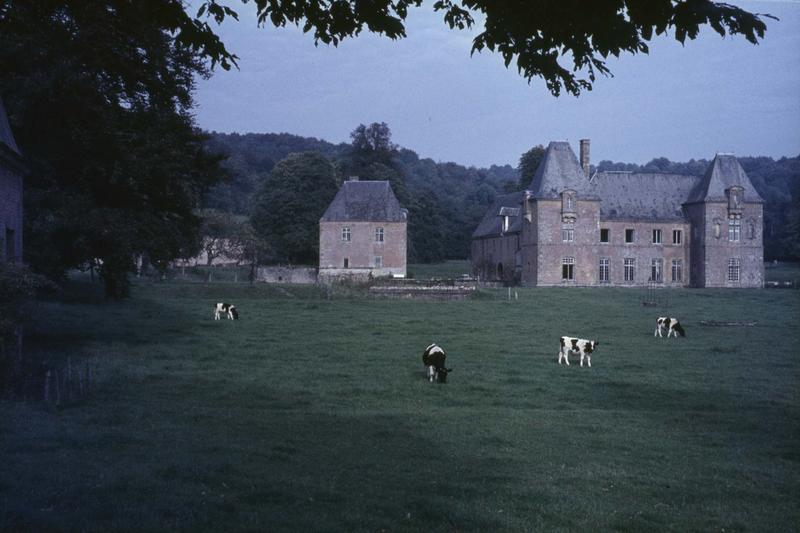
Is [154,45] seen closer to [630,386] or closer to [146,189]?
[146,189]

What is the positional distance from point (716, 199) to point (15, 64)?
63212mm

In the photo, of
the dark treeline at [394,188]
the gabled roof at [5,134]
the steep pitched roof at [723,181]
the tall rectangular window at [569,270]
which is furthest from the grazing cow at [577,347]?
the steep pitched roof at [723,181]

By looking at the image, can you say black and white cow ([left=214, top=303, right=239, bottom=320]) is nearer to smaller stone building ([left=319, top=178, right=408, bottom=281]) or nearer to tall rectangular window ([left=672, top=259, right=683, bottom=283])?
smaller stone building ([left=319, top=178, right=408, bottom=281])

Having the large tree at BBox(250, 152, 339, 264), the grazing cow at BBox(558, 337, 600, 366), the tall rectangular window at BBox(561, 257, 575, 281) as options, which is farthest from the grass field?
the large tree at BBox(250, 152, 339, 264)

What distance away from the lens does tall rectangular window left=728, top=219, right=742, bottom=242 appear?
70.5 metres

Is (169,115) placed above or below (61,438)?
above

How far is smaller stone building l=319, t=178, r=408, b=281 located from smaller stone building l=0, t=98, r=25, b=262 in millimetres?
51376

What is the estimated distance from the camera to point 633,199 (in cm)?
7256

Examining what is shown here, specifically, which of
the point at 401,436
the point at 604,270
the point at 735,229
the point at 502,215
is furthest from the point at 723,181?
the point at 401,436

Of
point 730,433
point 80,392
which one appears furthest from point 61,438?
point 730,433

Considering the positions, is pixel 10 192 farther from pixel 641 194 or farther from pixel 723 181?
pixel 723 181

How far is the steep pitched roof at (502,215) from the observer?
73900mm

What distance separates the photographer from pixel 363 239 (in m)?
72.6

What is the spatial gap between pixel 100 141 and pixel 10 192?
365 cm
